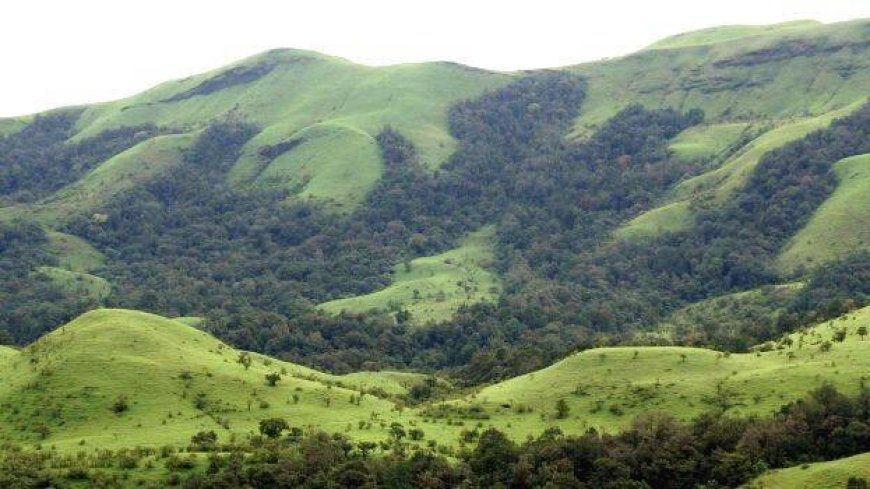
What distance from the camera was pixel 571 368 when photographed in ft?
277

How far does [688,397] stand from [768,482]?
19813 mm

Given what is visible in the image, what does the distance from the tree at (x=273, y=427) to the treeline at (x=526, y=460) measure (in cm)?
262

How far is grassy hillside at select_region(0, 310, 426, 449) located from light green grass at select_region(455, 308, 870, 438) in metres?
12.3

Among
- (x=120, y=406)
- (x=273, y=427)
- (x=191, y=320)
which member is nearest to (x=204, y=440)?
(x=273, y=427)

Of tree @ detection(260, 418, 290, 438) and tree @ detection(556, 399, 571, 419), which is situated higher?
tree @ detection(260, 418, 290, 438)

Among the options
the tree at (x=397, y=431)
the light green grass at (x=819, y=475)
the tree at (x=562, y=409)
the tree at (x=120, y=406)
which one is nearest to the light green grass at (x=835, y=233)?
the tree at (x=562, y=409)

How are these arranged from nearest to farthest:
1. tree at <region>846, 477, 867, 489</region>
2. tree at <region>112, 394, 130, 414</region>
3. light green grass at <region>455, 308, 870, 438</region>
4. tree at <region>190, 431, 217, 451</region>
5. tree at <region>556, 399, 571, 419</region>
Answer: tree at <region>846, 477, 867, 489</region>
tree at <region>190, 431, 217, 451</region>
tree at <region>112, 394, 130, 414</region>
light green grass at <region>455, 308, 870, 438</region>
tree at <region>556, 399, 571, 419</region>

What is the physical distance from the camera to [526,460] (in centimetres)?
5969

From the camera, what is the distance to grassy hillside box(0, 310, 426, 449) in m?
66.4

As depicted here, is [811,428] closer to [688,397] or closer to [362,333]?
[688,397]

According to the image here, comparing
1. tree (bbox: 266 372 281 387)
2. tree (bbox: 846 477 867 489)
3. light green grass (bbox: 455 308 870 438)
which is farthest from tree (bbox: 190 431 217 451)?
tree (bbox: 846 477 867 489)

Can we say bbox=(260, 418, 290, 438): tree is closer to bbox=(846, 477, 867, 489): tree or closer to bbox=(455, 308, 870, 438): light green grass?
bbox=(455, 308, 870, 438): light green grass

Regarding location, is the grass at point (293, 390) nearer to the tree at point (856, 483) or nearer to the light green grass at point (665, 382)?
the light green grass at point (665, 382)

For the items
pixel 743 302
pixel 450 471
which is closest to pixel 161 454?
pixel 450 471
